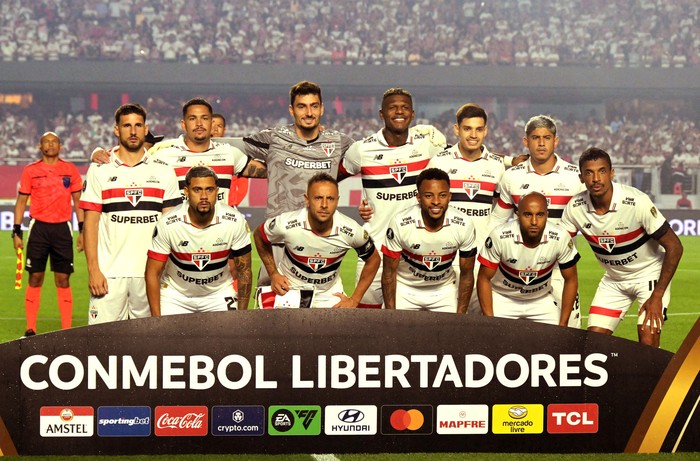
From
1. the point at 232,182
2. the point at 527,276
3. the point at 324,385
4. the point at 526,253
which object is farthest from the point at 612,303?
the point at 232,182

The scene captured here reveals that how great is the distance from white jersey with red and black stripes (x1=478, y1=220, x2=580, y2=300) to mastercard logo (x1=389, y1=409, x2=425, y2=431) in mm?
1531

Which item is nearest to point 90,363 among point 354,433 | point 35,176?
point 354,433

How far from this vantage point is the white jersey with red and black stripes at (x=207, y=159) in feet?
23.4

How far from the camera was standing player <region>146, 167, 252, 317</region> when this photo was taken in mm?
6141

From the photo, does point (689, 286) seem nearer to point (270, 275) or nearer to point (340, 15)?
point (270, 275)

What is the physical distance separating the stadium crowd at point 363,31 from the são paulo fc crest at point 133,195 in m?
30.0

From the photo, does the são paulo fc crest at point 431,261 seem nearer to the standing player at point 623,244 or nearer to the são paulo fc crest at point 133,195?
the standing player at point 623,244

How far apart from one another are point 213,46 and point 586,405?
108 feet

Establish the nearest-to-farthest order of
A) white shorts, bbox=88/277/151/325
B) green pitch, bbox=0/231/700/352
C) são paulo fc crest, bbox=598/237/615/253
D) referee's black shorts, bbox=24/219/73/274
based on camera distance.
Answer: white shorts, bbox=88/277/151/325 → são paulo fc crest, bbox=598/237/615/253 → referee's black shorts, bbox=24/219/73/274 → green pitch, bbox=0/231/700/352

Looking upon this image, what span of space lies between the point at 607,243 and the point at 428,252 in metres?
1.33

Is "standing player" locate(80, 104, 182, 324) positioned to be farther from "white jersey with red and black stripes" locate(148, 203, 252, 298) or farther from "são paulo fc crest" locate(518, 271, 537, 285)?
"são paulo fc crest" locate(518, 271, 537, 285)

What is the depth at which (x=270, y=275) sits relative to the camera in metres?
6.47

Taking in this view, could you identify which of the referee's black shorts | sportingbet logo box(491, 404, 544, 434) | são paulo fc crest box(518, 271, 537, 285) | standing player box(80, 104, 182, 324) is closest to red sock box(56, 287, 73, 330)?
the referee's black shorts

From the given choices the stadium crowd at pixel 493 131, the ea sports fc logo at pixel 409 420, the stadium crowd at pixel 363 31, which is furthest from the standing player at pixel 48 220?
the stadium crowd at pixel 363 31
